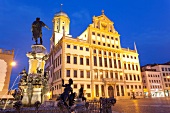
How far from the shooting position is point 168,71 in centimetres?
6041

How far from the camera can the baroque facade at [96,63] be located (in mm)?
34500

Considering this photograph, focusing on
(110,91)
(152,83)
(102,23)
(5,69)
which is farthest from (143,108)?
(152,83)

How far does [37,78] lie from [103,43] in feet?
111

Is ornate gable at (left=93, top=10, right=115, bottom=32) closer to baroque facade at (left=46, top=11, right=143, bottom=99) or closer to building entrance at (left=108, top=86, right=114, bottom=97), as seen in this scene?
baroque facade at (left=46, top=11, right=143, bottom=99)

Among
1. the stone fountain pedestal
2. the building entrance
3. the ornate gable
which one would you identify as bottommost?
the building entrance

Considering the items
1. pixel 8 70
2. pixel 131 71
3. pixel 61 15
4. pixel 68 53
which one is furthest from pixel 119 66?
pixel 8 70

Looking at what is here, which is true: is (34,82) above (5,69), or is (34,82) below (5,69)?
below

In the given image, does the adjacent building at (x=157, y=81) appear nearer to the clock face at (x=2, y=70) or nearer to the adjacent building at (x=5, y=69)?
the adjacent building at (x=5, y=69)

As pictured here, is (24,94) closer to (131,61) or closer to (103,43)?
(103,43)

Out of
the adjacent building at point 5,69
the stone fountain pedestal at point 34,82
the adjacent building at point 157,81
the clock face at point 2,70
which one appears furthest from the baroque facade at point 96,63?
the stone fountain pedestal at point 34,82

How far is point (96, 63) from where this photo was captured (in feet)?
125

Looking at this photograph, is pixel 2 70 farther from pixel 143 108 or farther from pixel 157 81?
pixel 157 81

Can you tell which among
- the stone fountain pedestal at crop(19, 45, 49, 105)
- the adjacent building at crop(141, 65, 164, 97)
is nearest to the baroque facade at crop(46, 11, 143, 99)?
the adjacent building at crop(141, 65, 164, 97)

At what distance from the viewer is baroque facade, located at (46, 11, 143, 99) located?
3450 centimetres
